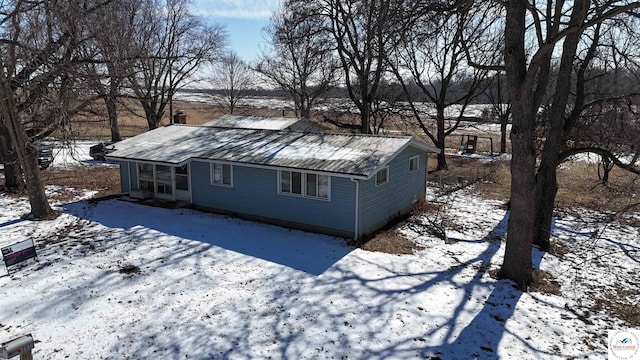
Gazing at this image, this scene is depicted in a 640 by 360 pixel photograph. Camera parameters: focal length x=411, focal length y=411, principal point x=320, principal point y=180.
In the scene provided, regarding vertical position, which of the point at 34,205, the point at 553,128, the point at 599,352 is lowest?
the point at 599,352

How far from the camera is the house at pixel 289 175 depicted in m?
13.0

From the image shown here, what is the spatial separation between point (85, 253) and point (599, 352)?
12.1m

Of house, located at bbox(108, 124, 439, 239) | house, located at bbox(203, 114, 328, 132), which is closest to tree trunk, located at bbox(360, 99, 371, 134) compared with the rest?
house, located at bbox(203, 114, 328, 132)

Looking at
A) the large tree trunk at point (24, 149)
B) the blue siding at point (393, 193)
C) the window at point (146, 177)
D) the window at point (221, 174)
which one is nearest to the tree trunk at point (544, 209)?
the blue siding at point (393, 193)

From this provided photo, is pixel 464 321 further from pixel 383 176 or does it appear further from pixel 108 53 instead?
pixel 108 53

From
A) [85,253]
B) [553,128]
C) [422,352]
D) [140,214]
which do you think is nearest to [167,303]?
[85,253]

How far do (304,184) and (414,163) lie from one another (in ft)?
17.3

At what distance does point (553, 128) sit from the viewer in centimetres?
1206

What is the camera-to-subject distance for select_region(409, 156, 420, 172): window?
16.1m

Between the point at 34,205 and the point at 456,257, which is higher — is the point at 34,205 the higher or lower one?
the higher one

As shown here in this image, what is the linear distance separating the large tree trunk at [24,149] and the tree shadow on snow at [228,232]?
3.97ft

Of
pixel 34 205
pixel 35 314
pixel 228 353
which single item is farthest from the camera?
pixel 34 205

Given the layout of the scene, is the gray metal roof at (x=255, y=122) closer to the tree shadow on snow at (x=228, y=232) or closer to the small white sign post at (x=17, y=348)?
the tree shadow on snow at (x=228, y=232)

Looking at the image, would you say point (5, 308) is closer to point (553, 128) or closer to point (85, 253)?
point (85, 253)
